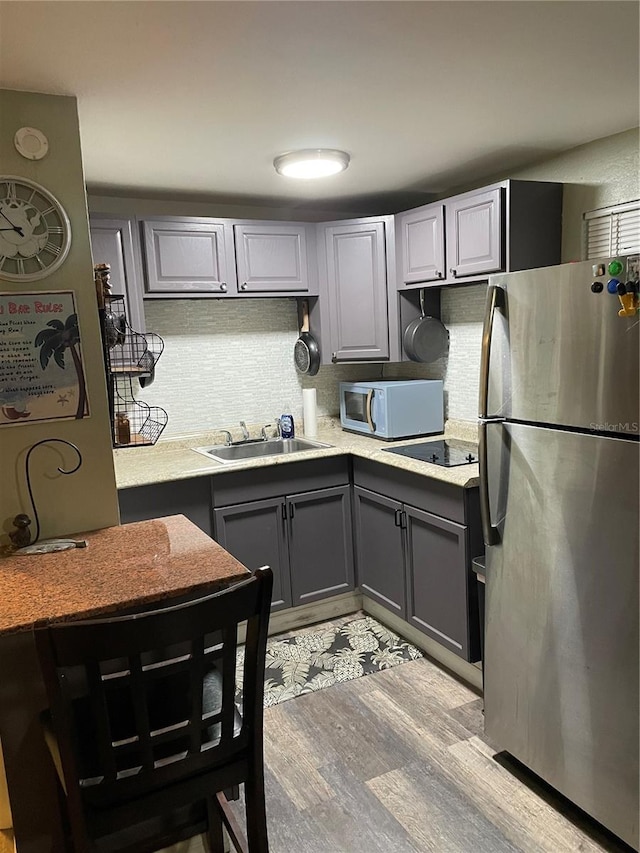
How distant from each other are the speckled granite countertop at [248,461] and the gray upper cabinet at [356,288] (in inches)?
20.2

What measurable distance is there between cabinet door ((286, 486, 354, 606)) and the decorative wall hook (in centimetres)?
131

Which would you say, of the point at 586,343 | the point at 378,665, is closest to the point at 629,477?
the point at 586,343

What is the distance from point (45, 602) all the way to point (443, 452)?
6.68ft

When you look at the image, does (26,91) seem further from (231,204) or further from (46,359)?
(231,204)

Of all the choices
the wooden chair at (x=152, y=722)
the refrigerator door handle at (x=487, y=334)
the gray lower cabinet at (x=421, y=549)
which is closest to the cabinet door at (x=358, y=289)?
the gray lower cabinet at (x=421, y=549)

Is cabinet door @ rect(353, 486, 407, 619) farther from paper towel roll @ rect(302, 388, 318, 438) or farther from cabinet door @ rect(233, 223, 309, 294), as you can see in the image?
cabinet door @ rect(233, 223, 309, 294)

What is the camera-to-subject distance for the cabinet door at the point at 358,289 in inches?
133

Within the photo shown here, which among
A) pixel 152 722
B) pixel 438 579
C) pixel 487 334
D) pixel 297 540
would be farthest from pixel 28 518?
pixel 438 579

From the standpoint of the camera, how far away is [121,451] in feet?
10.9

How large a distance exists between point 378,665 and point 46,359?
1.98m

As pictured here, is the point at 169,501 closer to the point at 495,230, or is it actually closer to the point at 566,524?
the point at 566,524

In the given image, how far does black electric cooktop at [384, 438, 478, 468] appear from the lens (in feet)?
9.12

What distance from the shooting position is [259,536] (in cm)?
302

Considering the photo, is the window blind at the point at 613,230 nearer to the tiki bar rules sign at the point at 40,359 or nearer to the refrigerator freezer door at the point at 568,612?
the refrigerator freezer door at the point at 568,612
